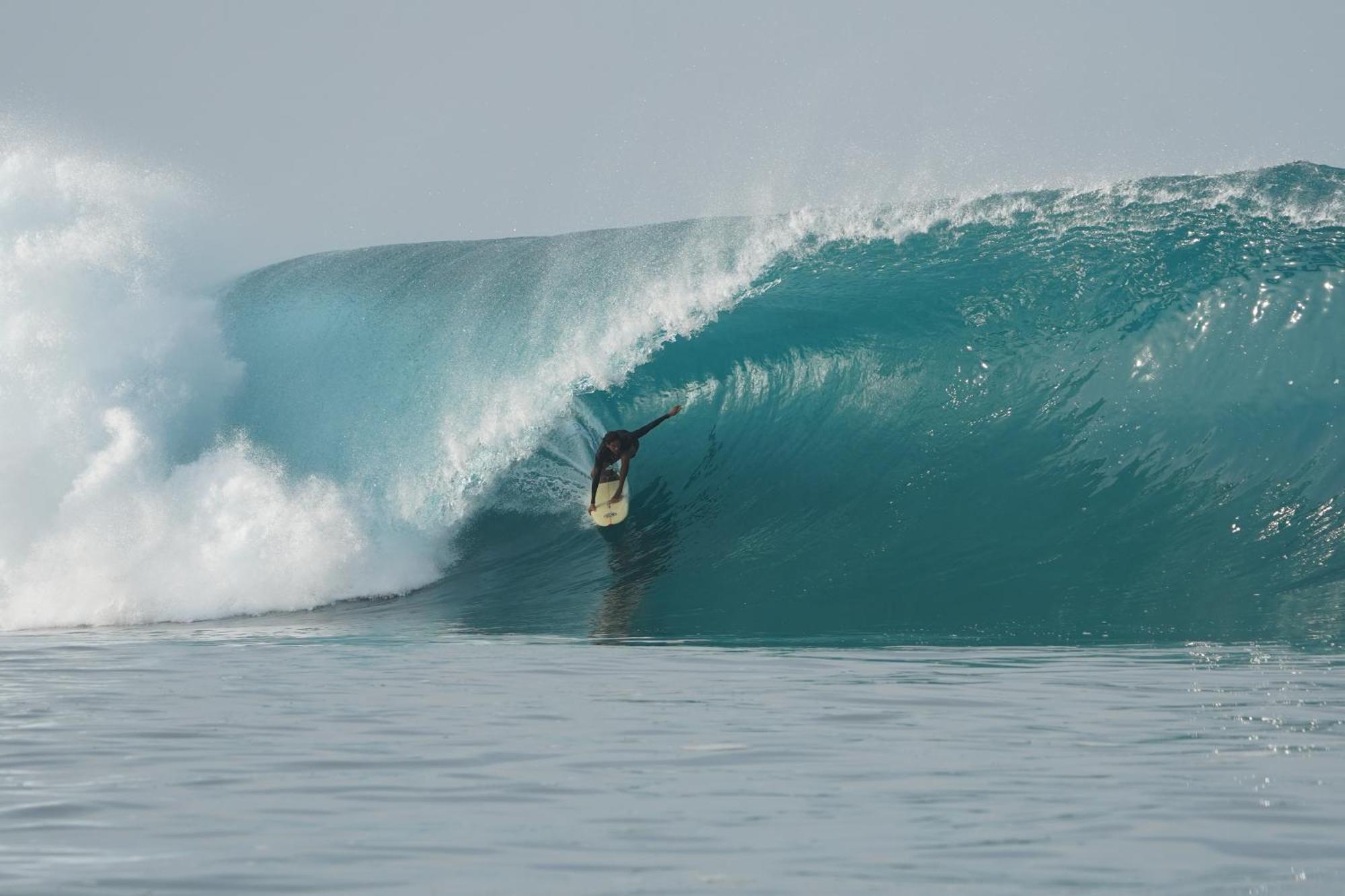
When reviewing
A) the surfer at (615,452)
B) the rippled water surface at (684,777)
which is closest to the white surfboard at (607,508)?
the surfer at (615,452)

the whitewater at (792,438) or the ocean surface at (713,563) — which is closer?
the ocean surface at (713,563)

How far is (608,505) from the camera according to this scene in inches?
467

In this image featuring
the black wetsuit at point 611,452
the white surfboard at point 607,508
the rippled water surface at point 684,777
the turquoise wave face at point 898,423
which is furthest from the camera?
the white surfboard at point 607,508

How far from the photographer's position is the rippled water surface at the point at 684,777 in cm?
325

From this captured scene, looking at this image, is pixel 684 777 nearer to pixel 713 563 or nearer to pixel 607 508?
pixel 713 563

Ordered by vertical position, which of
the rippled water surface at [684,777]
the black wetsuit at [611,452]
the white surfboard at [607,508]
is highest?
the black wetsuit at [611,452]

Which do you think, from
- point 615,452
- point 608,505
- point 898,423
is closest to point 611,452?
point 615,452

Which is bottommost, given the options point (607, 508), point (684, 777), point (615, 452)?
point (684, 777)

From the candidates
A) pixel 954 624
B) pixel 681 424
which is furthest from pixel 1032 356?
pixel 954 624

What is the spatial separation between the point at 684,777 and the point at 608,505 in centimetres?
760

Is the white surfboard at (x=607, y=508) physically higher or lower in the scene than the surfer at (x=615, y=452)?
lower

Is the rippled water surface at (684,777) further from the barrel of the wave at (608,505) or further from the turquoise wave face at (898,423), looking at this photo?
the barrel of the wave at (608,505)

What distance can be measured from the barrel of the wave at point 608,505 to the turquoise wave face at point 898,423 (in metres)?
0.16

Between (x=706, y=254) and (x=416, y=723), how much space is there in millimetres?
10339
